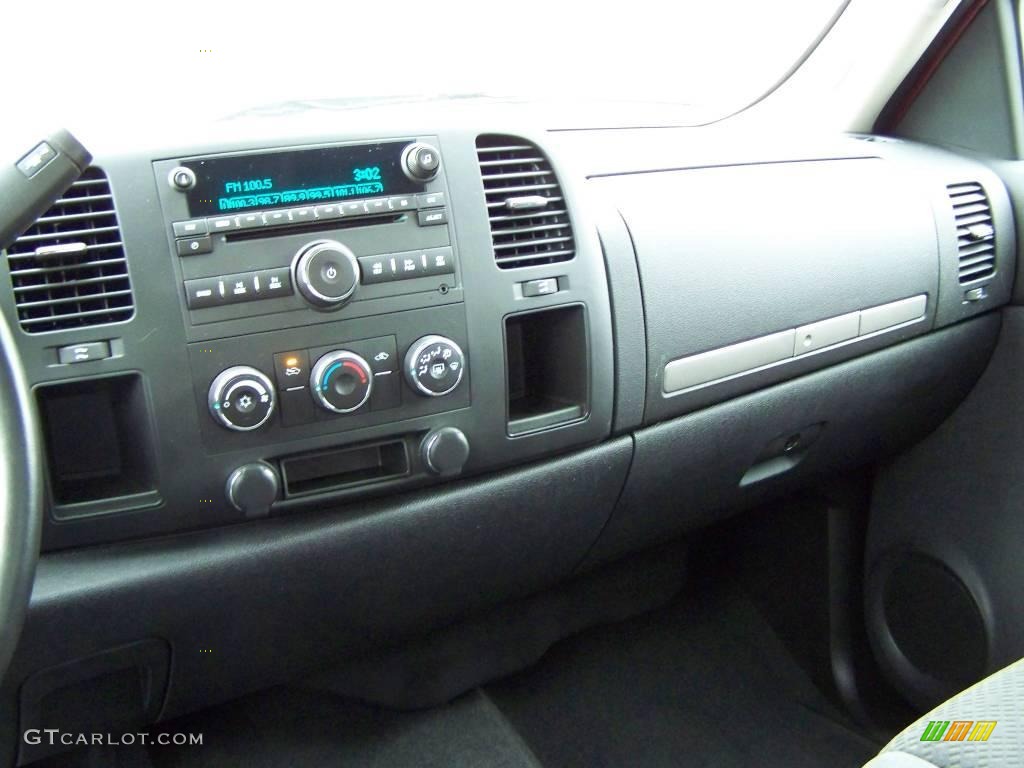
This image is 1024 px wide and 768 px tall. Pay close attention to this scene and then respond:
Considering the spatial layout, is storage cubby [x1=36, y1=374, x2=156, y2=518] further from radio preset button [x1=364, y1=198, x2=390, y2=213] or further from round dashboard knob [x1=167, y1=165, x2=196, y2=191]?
radio preset button [x1=364, y1=198, x2=390, y2=213]

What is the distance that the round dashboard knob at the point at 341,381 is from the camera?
1.01 m

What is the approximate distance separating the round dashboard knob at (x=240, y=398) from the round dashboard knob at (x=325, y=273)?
10 centimetres

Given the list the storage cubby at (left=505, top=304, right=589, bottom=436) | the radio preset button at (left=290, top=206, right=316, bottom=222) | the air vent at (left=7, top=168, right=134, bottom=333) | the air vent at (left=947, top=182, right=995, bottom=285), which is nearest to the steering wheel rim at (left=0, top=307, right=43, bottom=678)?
the air vent at (left=7, top=168, right=134, bottom=333)

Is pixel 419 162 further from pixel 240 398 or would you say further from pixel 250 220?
pixel 240 398

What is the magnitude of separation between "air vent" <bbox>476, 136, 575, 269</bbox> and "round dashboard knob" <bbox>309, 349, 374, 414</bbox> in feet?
0.71

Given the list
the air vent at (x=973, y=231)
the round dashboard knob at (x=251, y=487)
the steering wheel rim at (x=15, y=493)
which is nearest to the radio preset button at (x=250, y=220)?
the round dashboard knob at (x=251, y=487)

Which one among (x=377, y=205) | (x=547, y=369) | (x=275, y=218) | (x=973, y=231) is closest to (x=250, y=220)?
(x=275, y=218)

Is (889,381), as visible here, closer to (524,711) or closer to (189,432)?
(524,711)

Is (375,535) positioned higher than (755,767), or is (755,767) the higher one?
(375,535)

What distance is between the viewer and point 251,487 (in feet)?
3.25

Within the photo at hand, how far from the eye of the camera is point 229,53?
1.27 m

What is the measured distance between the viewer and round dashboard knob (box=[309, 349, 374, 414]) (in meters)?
1.01

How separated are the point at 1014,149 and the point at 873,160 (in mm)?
416

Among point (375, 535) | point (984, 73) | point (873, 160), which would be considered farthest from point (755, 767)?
point (984, 73)
